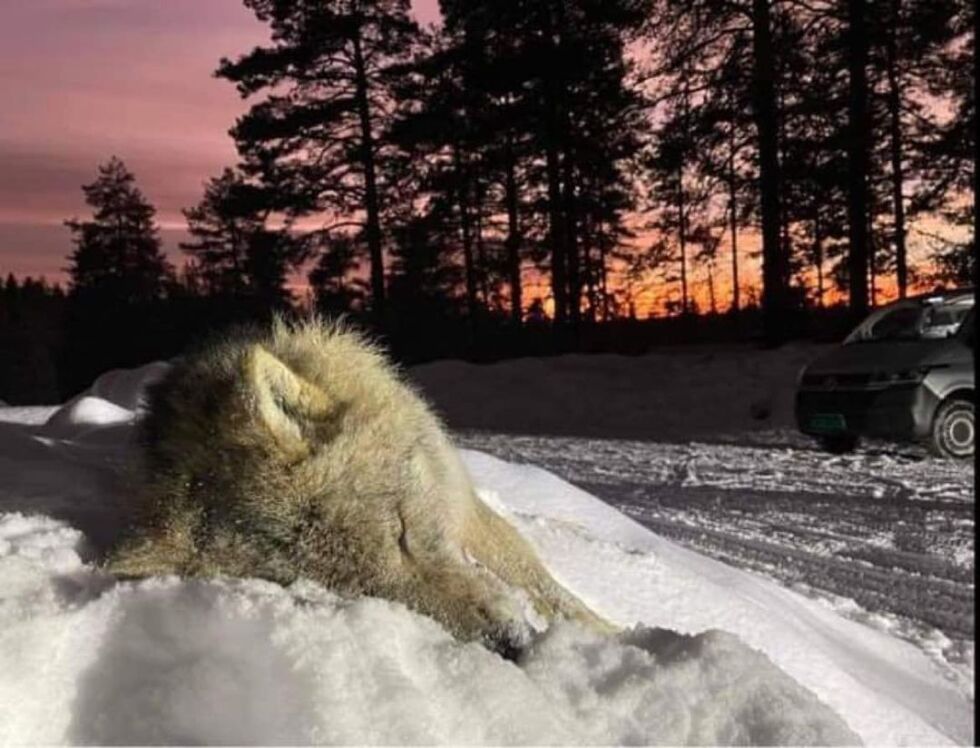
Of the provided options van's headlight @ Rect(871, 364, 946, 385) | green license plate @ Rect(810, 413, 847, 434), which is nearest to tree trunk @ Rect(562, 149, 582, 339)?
green license plate @ Rect(810, 413, 847, 434)

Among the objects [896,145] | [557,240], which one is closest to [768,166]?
[896,145]

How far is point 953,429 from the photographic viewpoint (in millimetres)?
8695

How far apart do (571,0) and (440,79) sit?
12.1ft

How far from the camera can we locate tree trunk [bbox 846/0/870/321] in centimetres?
A: 1421

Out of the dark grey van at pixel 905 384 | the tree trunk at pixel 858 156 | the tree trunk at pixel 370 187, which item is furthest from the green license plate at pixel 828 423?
the tree trunk at pixel 370 187

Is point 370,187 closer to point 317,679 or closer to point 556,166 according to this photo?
point 556,166

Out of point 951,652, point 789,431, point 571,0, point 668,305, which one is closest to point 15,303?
point 571,0

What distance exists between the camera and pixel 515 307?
25.1m

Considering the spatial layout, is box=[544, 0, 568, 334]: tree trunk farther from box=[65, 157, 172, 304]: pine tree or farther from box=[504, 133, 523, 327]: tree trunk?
box=[65, 157, 172, 304]: pine tree

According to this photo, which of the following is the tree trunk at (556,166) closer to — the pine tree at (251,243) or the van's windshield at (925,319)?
the pine tree at (251,243)

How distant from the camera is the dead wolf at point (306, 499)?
4.92ft

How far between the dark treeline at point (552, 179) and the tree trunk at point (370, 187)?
7 cm

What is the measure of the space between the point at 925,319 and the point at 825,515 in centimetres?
408

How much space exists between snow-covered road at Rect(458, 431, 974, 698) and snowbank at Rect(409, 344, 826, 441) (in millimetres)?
2005
